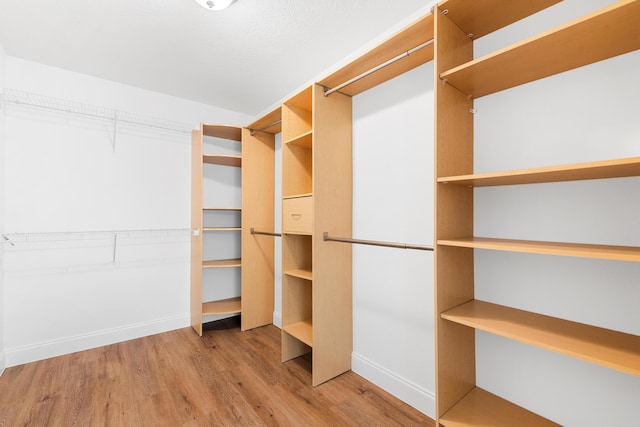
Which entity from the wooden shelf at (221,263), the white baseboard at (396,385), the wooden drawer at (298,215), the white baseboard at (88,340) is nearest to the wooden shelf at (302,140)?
the wooden drawer at (298,215)

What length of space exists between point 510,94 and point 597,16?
0.52 metres

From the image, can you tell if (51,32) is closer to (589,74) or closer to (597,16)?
(597,16)

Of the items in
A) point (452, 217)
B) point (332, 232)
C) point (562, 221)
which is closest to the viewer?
point (562, 221)

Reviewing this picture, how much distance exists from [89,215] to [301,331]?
7.34 ft

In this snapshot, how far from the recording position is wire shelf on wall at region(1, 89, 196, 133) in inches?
91.6

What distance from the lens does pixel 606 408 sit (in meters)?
1.13

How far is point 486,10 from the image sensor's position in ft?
4.12

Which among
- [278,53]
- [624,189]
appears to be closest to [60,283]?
[278,53]

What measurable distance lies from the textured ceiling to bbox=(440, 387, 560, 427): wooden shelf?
7.30 feet

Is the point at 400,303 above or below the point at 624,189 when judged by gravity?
below

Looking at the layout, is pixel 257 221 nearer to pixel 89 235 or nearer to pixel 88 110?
pixel 89 235

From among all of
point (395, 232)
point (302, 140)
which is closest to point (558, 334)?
point (395, 232)

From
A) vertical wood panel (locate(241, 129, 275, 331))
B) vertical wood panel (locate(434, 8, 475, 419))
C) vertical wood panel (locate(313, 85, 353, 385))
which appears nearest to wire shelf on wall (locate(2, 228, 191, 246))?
vertical wood panel (locate(241, 129, 275, 331))

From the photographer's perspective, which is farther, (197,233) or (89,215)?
(197,233)
